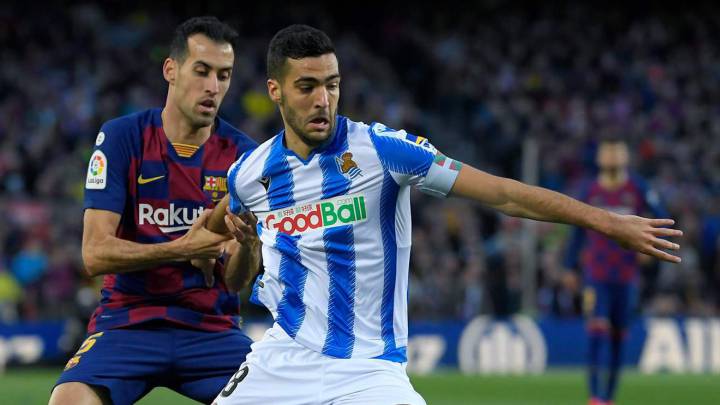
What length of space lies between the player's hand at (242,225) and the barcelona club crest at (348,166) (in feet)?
1.74

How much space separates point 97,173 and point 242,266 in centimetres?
78

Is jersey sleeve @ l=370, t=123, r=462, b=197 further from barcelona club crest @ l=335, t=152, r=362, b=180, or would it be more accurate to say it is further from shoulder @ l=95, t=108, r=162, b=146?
shoulder @ l=95, t=108, r=162, b=146

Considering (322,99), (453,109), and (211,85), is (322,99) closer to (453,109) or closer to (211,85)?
(211,85)

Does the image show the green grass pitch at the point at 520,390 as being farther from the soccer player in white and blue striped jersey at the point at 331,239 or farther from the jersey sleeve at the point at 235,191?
the soccer player in white and blue striped jersey at the point at 331,239

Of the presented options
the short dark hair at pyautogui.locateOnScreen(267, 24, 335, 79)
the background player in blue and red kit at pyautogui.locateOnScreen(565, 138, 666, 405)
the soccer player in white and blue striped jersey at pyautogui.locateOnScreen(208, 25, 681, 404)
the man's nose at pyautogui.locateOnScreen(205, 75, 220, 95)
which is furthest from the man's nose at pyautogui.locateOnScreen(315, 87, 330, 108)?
the background player in blue and red kit at pyautogui.locateOnScreen(565, 138, 666, 405)

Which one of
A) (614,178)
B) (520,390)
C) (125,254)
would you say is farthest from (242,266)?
(520,390)

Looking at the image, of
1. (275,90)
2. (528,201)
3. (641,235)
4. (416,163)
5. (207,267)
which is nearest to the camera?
(641,235)

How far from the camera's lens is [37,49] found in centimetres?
2131

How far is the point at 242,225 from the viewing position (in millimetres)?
5203

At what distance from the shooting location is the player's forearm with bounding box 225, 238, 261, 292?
5.48m

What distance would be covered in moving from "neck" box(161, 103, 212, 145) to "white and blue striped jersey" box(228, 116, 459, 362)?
908 mm

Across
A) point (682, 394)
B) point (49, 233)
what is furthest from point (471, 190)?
point (49, 233)

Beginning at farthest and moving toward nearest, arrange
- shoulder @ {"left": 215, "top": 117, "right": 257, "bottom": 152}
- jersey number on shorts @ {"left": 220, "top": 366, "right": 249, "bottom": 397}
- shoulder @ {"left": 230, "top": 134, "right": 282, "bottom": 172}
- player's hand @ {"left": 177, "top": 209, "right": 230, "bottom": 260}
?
shoulder @ {"left": 215, "top": 117, "right": 257, "bottom": 152} → player's hand @ {"left": 177, "top": 209, "right": 230, "bottom": 260} → shoulder @ {"left": 230, "top": 134, "right": 282, "bottom": 172} → jersey number on shorts @ {"left": 220, "top": 366, "right": 249, "bottom": 397}

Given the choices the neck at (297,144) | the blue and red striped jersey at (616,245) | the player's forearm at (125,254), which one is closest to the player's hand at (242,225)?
the player's forearm at (125,254)
